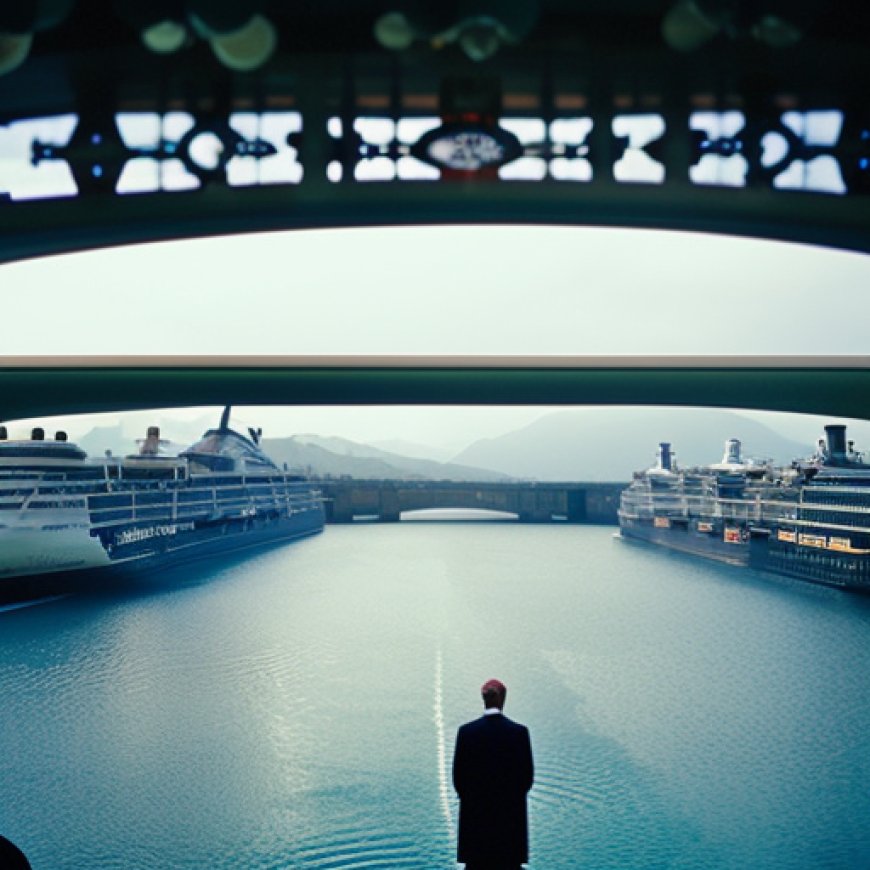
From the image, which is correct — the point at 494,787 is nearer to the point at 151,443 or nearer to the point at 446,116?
the point at 446,116

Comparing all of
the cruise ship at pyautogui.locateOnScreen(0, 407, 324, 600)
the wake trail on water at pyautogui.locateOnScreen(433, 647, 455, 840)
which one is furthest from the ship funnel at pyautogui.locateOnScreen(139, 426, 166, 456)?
the wake trail on water at pyautogui.locateOnScreen(433, 647, 455, 840)

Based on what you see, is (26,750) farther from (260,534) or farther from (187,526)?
(260,534)

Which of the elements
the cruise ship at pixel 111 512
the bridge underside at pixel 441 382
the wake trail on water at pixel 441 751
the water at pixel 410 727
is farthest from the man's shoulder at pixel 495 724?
the cruise ship at pixel 111 512

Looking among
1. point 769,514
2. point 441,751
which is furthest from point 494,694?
point 769,514

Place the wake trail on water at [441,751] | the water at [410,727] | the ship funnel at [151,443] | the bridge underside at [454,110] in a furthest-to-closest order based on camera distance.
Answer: the ship funnel at [151,443] < the wake trail on water at [441,751] < the water at [410,727] < the bridge underside at [454,110]

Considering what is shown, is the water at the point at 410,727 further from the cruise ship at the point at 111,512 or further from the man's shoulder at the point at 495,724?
the man's shoulder at the point at 495,724
